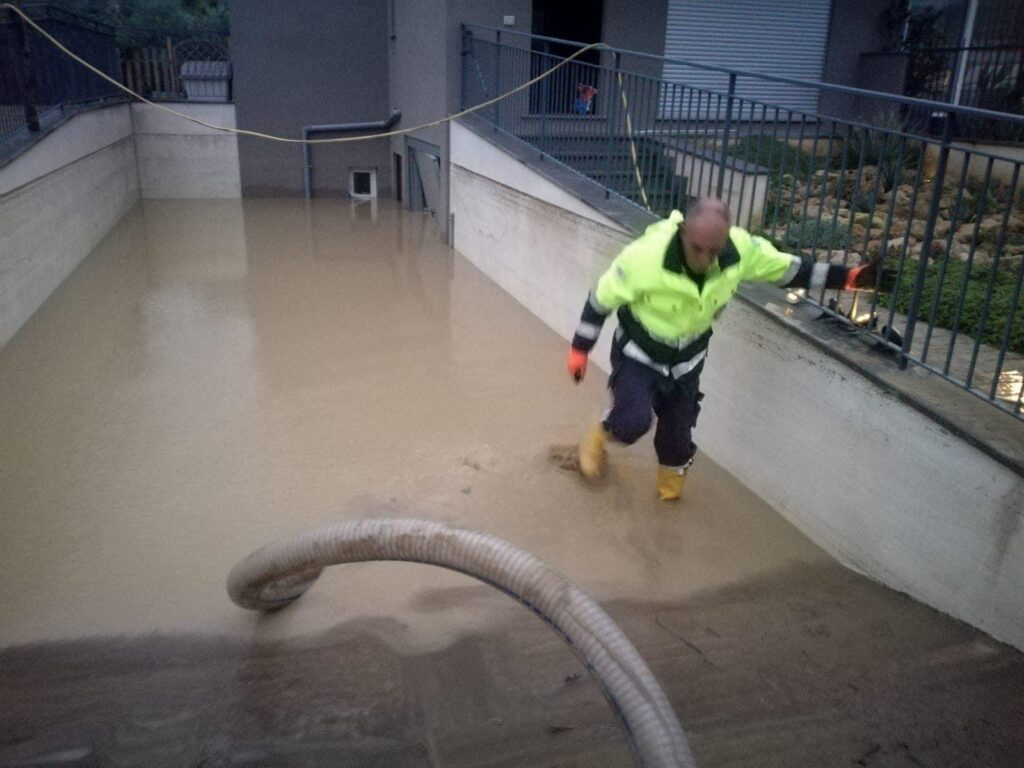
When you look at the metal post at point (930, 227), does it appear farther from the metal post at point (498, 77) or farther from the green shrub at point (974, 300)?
the metal post at point (498, 77)

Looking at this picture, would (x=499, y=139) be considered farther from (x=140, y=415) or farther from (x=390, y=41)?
(x=390, y=41)

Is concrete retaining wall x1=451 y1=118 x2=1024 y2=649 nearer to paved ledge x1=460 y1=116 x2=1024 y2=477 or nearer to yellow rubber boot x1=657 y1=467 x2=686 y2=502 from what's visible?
paved ledge x1=460 y1=116 x2=1024 y2=477

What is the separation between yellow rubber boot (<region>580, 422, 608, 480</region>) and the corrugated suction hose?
213 centimetres

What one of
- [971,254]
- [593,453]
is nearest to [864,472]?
[971,254]

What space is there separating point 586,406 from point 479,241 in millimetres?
4496

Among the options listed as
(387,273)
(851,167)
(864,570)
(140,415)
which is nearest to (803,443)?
(864,570)

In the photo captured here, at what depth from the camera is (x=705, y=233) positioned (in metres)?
3.71

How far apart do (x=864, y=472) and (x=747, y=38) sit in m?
9.19

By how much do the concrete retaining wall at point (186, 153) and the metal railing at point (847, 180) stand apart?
19.8 ft

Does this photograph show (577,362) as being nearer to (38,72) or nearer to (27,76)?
(27,76)

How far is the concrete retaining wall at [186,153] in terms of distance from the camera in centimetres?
1465

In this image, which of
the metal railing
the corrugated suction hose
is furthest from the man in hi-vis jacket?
the corrugated suction hose

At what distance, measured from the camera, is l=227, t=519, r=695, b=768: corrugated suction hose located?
7.04ft

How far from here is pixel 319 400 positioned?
19.1 ft
